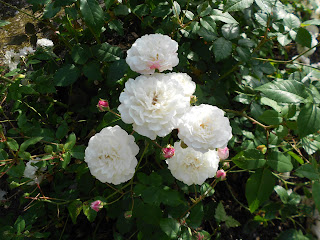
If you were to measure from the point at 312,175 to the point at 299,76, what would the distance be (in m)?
0.69

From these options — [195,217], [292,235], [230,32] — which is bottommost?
[292,235]

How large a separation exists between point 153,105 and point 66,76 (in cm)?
72

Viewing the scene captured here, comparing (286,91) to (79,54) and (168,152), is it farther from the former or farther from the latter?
(79,54)

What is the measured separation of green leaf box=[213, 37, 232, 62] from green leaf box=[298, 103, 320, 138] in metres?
0.48

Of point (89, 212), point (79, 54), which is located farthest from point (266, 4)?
point (89, 212)

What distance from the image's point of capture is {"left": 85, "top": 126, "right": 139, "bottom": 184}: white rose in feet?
2.92

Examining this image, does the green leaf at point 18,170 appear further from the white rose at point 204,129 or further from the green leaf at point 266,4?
the green leaf at point 266,4

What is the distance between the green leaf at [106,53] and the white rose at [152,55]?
1.54 ft

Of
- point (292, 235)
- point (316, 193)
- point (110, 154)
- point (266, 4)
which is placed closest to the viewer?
point (110, 154)

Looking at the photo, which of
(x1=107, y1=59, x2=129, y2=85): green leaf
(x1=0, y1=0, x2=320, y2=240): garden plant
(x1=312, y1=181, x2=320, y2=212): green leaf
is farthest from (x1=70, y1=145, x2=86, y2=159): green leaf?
(x1=312, y1=181, x2=320, y2=212): green leaf

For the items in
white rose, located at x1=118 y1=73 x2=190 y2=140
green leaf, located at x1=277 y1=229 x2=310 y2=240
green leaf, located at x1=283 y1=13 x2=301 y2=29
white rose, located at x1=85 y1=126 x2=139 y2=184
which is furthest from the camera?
green leaf, located at x1=277 y1=229 x2=310 y2=240

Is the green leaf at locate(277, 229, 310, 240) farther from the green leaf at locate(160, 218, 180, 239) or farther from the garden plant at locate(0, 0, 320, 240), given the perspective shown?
the green leaf at locate(160, 218, 180, 239)

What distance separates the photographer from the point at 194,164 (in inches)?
38.5

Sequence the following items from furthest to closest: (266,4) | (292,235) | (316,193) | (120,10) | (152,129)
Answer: (292,235) < (120,10) < (266,4) < (316,193) < (152,129)
